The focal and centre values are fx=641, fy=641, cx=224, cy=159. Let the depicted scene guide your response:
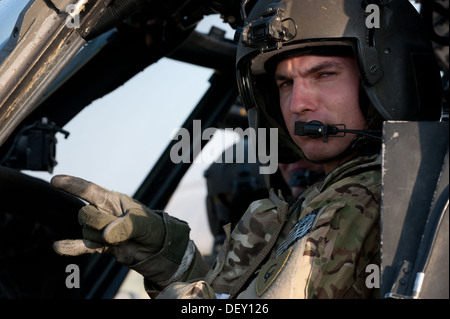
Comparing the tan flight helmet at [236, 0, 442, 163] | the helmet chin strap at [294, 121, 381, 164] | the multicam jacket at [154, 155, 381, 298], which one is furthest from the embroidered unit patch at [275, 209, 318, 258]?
the tan flight helmet at [236, 0, 442, 163]

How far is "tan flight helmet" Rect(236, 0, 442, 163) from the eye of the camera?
182 cm

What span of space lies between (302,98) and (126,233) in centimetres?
64

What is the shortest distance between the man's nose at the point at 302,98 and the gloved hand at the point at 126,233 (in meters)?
0.53

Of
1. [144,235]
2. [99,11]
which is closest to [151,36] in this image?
[99,11]

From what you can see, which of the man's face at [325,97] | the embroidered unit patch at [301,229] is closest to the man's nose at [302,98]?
the man's face at [325,97]

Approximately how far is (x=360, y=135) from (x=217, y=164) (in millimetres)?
3399

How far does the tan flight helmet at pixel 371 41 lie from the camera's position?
1823 mm

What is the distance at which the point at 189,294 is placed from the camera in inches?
57.3

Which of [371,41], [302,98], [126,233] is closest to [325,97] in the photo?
[302,98]

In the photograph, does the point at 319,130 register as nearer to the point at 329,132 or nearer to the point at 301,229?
the point at 329,132

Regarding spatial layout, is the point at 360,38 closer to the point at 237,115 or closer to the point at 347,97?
the point at 347,97

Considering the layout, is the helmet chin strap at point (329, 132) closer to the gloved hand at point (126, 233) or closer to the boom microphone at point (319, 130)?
the boom microphone at point (319, 130)

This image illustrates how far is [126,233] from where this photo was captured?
1.83m

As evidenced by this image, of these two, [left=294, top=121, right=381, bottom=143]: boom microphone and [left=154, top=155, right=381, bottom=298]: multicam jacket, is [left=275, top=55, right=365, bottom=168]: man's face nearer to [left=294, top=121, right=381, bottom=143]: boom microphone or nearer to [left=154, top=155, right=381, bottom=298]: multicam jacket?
[left=294, top=121, right=381, bottom=143]: boom microphone
